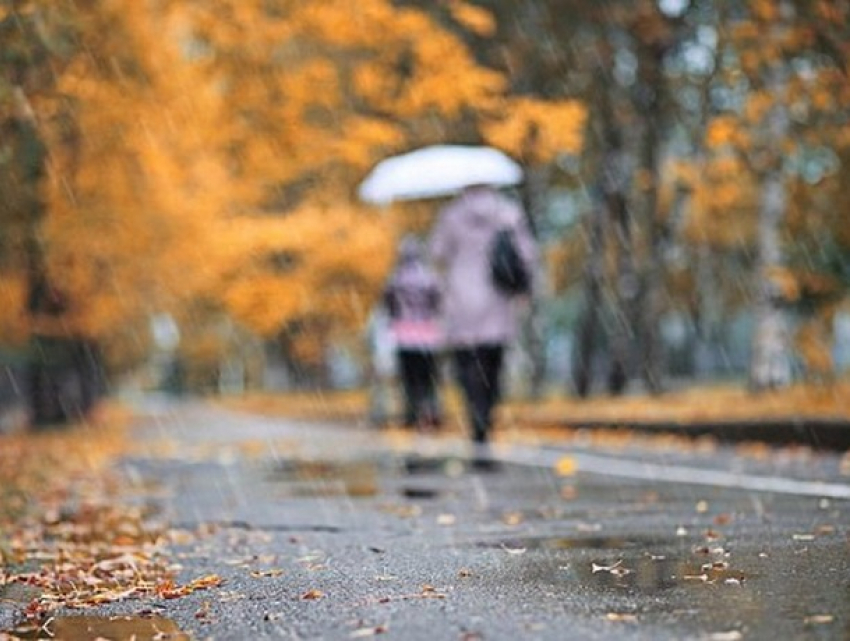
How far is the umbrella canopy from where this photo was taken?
16.2 meters

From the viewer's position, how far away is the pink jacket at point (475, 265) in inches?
535

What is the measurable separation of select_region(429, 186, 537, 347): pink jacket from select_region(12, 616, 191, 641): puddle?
27.5ft

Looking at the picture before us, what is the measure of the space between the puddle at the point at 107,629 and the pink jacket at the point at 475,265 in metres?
8.38

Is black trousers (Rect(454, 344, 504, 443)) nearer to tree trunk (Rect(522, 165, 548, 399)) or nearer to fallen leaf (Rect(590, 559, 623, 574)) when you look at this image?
fallen leaf (Rect(590, 559, 623, 574))

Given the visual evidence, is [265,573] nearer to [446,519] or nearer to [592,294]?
[446,519]

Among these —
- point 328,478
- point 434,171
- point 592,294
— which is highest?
point 434,171

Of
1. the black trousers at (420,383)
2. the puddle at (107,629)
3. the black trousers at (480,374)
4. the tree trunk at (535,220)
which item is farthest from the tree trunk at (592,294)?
the puddle at (107,629)

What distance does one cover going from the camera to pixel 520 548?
6.86 metres

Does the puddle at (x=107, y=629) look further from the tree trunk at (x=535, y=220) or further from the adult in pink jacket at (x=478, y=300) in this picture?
the tree trunk at (x=535, y=220)

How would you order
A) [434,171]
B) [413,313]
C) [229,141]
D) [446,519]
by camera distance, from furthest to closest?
[229,141], [413,313], [434,171], [446,519]

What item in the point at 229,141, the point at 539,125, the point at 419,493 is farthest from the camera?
the point at 229,141

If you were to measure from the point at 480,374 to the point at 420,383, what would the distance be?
527 centimetres

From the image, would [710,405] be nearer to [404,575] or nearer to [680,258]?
[404,575]

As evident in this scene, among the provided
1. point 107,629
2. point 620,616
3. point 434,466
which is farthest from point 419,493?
point 620,616
